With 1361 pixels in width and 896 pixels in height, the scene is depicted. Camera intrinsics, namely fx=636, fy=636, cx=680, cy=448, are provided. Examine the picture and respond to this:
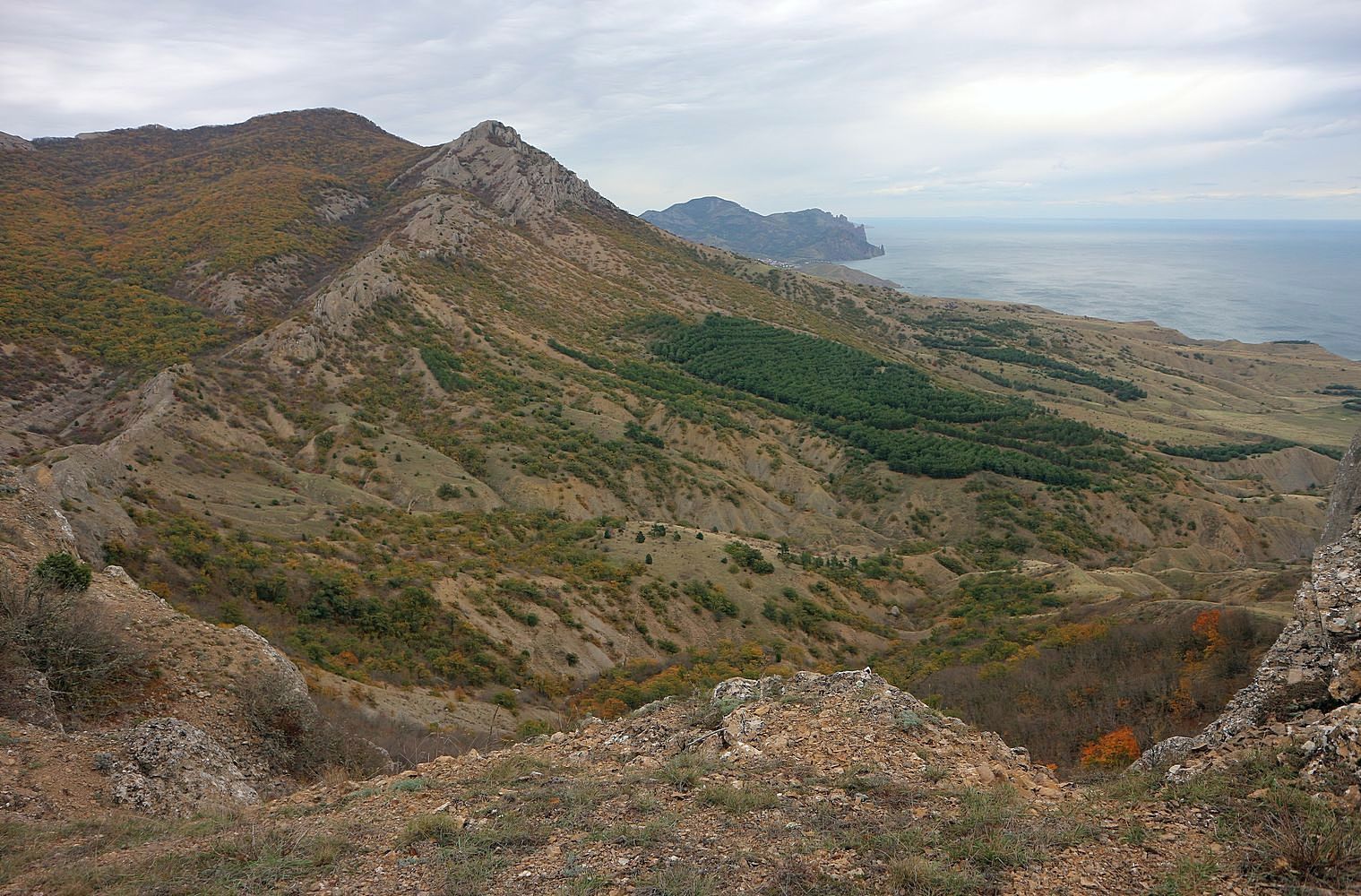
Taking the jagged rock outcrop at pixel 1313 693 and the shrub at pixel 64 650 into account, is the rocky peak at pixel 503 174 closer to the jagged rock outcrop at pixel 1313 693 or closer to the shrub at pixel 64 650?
the shrub at pixel 64 650

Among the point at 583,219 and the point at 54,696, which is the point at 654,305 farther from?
the point at 54,696

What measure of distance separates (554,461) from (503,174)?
93.7 meters

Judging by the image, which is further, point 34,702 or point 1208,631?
point 1208,631

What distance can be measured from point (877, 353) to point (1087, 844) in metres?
113

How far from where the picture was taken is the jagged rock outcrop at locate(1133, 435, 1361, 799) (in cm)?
757

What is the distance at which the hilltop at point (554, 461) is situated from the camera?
24.0m

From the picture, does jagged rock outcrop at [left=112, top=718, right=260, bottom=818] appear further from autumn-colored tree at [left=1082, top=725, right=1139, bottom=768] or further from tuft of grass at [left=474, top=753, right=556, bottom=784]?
autumn-colored tree at [left=1082, top=725, right=1139, bottom=768]

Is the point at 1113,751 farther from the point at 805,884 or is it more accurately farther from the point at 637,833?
the point at 637,833

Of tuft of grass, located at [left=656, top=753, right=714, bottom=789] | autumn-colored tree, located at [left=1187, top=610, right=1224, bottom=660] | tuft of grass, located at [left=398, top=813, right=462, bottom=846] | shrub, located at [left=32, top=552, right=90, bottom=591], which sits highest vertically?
shrub, located at [left=32, top=552, right=90, bottom=591]

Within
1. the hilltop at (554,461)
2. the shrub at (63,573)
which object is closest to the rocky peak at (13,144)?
the hilltop at (554,461)

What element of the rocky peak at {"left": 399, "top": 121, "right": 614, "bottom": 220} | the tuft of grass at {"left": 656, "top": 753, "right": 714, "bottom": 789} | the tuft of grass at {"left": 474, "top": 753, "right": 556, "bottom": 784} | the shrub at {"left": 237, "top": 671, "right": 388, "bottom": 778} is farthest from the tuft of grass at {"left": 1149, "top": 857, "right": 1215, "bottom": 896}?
the rocky peak at {"left": 399, "top": 121, "right": 614, "bottom": 220}

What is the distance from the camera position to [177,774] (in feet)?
34.7

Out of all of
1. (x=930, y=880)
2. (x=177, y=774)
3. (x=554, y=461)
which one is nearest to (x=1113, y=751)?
(x=930, y=880)

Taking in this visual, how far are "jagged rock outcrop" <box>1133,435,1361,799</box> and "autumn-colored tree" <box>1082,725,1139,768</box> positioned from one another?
4.40 m
